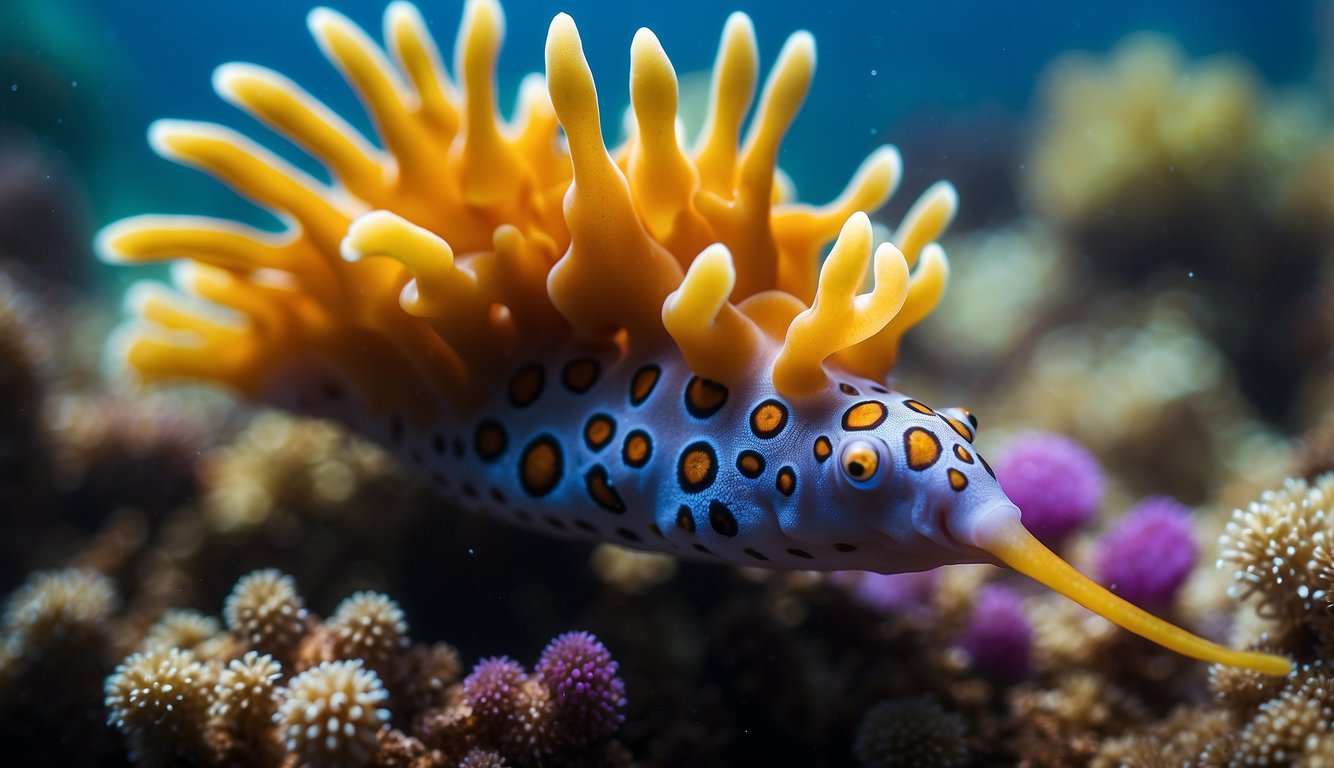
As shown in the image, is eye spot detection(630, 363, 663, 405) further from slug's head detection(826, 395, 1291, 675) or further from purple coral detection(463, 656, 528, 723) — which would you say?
purple coral detection(463, 656, 528, 723)

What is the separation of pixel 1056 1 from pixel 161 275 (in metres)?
9.38

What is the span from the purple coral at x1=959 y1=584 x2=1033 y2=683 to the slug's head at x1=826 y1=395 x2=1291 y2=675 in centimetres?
99

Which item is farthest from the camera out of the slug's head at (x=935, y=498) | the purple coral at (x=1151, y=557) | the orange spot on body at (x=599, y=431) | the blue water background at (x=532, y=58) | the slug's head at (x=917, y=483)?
the blue water background at (x=532, y=58)

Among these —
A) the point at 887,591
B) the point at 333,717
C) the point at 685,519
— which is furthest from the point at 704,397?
the point at 887,591

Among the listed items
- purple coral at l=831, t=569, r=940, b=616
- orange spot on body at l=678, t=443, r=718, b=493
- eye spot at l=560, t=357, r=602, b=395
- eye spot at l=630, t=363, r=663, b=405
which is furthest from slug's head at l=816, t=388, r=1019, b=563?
purple coral at l=831, t=569, r=940, b=616

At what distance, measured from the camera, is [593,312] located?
2051 millimetres

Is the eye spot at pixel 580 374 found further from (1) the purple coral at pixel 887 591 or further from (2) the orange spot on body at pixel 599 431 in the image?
(1) the purple coral at pixel 887 591

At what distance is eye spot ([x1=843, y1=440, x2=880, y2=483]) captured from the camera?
1.57 meters

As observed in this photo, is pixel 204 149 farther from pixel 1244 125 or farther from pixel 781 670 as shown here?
pixel 1244 125

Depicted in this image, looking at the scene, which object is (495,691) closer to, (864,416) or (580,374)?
(580,374)

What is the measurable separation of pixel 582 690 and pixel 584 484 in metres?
0.45

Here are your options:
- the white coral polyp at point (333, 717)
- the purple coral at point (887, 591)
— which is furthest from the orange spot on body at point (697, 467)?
the purple coral at point (887, 591)

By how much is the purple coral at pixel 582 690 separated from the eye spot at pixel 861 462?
720mm

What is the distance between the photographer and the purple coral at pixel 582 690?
183 centimetres
